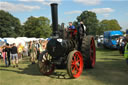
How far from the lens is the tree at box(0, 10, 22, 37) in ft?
129

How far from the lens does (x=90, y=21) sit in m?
48.1

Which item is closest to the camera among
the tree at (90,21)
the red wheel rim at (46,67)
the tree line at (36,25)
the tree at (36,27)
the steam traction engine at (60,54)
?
the steam traction engine at (60,54)

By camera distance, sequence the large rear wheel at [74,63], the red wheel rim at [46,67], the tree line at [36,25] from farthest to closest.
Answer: the tree line at [36,25]
the red wheel rim at [46,67]
the large rear wheel at [74,63]

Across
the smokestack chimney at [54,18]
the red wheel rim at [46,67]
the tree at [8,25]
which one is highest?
the tree at [8,25]

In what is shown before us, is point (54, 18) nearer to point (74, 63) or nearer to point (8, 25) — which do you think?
point (74, 63)

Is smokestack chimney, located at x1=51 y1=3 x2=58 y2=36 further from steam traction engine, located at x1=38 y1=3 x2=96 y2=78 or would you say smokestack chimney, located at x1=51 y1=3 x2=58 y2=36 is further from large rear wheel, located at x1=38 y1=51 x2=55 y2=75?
large rear wheel, located at x1=38 y1=51 x2=55 y2=75

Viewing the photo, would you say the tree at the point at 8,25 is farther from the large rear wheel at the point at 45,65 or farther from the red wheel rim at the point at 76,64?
the red wheel rim at the point at 76,64

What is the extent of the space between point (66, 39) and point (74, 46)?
2.09ft

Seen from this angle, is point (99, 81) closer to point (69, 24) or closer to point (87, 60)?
point (87, 60)

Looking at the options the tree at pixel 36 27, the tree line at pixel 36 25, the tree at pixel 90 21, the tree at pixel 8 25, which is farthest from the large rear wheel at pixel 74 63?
the tree at pixel 36 27

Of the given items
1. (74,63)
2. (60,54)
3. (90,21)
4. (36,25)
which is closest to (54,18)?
(60,54)

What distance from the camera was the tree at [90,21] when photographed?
45.5 meters

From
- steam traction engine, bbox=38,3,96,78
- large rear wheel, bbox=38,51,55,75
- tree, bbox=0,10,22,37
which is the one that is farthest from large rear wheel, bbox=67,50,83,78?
tree, bbox=0,10,22,37

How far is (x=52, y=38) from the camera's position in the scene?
18.4ft
